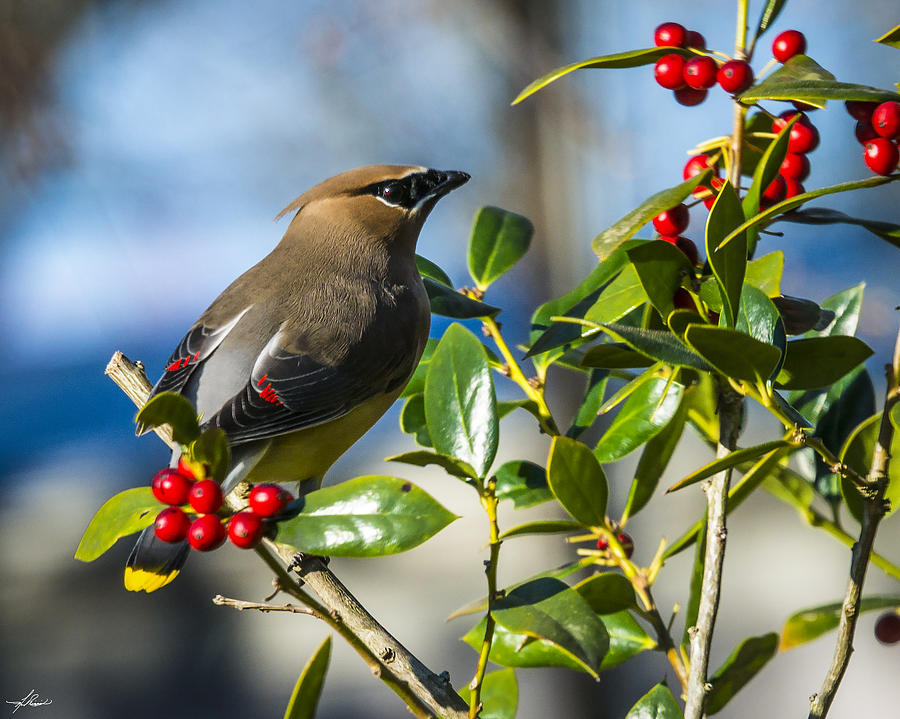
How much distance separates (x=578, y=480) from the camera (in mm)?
1018

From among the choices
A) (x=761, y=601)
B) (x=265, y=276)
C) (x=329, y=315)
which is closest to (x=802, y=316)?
(x=329, y=315)

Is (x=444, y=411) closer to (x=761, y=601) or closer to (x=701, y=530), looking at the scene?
(x=701, y=530)

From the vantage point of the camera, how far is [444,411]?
1.06m

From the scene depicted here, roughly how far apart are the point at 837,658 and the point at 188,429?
2.27ft

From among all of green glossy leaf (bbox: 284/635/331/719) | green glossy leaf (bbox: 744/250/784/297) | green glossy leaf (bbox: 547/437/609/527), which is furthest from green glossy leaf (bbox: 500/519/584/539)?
green glossy leaf (bbox: 744/250/784/297)

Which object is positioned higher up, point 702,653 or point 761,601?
point 702,653

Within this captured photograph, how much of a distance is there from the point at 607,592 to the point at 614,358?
265 mm

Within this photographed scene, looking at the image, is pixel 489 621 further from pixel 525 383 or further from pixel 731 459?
pixel 525 383

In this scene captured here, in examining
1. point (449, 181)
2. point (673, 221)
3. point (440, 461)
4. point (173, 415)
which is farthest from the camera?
point (449, 181)

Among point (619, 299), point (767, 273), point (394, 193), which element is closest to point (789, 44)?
point (767, 273)

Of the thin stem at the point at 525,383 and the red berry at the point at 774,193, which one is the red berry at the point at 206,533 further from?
the red berry at the point at 774,193

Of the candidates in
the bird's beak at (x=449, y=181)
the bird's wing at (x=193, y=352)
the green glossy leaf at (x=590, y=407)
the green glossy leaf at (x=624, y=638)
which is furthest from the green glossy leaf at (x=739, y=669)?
the bird's beak at (x=449, y=181)

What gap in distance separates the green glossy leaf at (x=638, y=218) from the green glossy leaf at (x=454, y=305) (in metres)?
0.20

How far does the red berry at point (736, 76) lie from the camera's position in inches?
42.6
